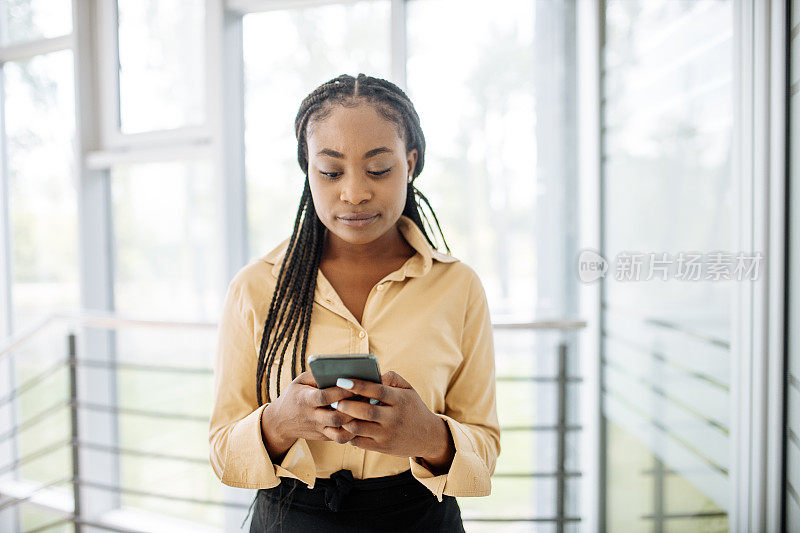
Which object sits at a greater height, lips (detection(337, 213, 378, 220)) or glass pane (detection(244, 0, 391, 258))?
glass pane (detection(244, 0, 391, 258))

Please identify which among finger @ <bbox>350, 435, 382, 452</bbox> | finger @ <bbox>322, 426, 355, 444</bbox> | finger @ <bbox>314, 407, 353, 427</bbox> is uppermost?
finger @ <bbox>314, 407, 353, 427</bbox>

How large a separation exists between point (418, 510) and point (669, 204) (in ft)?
4.17

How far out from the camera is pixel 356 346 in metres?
0.84

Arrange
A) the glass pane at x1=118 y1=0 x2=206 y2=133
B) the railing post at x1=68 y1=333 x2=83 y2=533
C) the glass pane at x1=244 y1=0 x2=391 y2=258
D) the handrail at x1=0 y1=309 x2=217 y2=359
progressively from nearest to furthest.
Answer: the handrail at x1=0 y1=309 x2=217 y2=359
the railing post at x1=68 y1=333 x2=83 y2=533
the glass pane at x1=244 y1=0 x2=391 y2=258
the glass pane at x1=118 y1=0 x2=206 y2=133

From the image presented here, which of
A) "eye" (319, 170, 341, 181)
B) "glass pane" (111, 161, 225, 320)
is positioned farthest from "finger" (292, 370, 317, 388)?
"glass pane" (111, 161, 225, 320)

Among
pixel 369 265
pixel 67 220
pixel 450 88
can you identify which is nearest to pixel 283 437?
pixel 369 265

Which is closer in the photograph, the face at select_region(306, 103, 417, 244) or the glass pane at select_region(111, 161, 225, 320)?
the face at select_region(306, 103, 417, 244)

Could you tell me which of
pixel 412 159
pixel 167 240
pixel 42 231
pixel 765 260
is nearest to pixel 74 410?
pixel 167 240

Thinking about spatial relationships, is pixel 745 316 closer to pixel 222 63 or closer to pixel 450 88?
pixel 450 88

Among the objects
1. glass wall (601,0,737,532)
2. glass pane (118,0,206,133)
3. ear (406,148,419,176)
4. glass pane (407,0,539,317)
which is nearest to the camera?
ear (406,148,419,176)

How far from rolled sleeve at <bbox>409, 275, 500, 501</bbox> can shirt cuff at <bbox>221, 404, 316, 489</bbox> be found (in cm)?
17

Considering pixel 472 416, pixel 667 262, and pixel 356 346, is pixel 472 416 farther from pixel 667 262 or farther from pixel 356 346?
pixel 667 262

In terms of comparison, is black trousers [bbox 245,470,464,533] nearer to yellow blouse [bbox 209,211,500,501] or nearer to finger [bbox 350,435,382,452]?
yellow blouse [bbox 209,211,500,501]

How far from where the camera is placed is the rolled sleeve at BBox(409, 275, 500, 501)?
0.80 m
